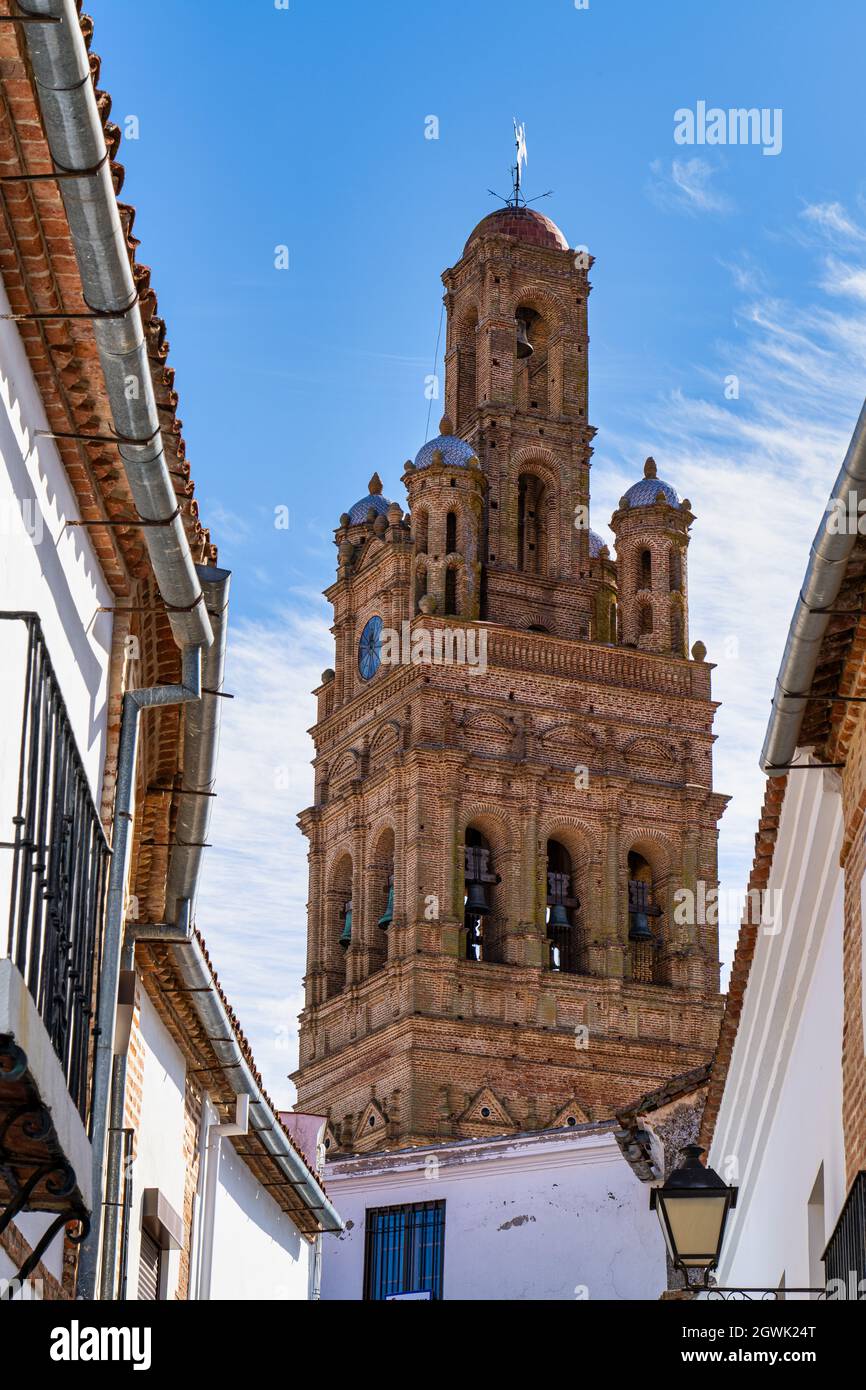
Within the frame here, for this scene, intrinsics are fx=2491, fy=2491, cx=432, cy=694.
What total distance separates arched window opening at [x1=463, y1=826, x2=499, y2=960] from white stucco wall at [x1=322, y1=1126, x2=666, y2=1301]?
46.3 ft

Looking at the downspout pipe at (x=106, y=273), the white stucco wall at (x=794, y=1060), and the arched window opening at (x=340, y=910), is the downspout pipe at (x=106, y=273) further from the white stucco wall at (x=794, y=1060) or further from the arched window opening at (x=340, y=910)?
the arched window opening at (x=340, y=910)

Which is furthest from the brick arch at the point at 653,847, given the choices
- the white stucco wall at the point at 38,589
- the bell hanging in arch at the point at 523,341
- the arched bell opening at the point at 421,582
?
the white stucco wall at the point at 38,589

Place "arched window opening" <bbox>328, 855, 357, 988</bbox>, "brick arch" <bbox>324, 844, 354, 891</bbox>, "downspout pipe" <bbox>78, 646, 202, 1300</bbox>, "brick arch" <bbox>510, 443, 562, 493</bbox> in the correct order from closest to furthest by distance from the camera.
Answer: "downspout pipe" <bbox>78, 646, 202, 1300</bbox> < "arched window opening" <bbox>328, 855, 357, 988</bbox> < "brick arch" <bbox>324, 844, 354, 891</bbox> < "brick arch" <bbox>510, 443, 562, 493</bbox>

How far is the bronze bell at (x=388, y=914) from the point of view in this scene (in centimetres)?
4553

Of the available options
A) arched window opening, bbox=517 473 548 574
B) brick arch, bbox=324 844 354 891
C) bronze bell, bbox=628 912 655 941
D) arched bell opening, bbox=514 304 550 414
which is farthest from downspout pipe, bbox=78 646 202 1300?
arched bell opening, bbox=514 304 550 414

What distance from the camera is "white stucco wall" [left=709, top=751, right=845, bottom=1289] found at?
392 inches

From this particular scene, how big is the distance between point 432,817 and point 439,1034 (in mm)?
3930

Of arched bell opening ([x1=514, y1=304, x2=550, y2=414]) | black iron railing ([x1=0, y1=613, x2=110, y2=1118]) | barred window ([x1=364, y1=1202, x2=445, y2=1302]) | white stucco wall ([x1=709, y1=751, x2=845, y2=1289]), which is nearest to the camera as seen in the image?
black iron railing ([x1=0, y1=613, x2=110, y2=1118])

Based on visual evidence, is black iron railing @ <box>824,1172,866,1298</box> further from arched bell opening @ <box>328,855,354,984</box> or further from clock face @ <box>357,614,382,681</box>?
clock face @ <box>357,614,382,681</box>

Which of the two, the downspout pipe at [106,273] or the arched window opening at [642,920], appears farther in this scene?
the arched window opening at [642,920]

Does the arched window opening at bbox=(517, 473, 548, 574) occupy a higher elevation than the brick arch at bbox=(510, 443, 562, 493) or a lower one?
lower

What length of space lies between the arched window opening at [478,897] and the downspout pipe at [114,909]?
1380 inches

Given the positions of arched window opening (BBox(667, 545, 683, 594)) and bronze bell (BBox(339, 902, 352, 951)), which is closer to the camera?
bronze bell (BBox(339, 902, 352, 951))
